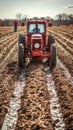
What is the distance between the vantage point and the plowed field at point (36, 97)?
22.1ft

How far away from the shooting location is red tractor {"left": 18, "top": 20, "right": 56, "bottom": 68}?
12.7 m

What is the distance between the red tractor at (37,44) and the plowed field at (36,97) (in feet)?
1.47

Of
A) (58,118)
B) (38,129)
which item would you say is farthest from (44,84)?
(38,129)

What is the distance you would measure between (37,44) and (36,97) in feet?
16.5

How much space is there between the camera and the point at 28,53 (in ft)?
45.7

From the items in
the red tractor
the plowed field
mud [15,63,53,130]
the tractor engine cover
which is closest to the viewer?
mud [15,63,53,130]

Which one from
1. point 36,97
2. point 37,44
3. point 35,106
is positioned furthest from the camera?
point 37,44

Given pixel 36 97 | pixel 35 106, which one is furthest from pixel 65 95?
pixel 35 106

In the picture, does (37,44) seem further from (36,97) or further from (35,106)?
(35,106)

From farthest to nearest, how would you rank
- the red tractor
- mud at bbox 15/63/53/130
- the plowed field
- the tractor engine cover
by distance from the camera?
the tractor engine cover, the red tractor, the plowed field, mud at bbox 15/63/53/130

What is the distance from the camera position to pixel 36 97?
8406 millimetres

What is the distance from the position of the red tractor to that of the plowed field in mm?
449

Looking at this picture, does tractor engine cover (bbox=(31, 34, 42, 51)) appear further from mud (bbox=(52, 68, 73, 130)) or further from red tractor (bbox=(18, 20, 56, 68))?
mud (bbox=(52, 68, 73, 130))

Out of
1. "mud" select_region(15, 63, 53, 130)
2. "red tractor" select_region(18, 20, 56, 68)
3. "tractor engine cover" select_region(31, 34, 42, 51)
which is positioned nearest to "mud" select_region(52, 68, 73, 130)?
"mud" select_region(15, 63, 53, 130)
